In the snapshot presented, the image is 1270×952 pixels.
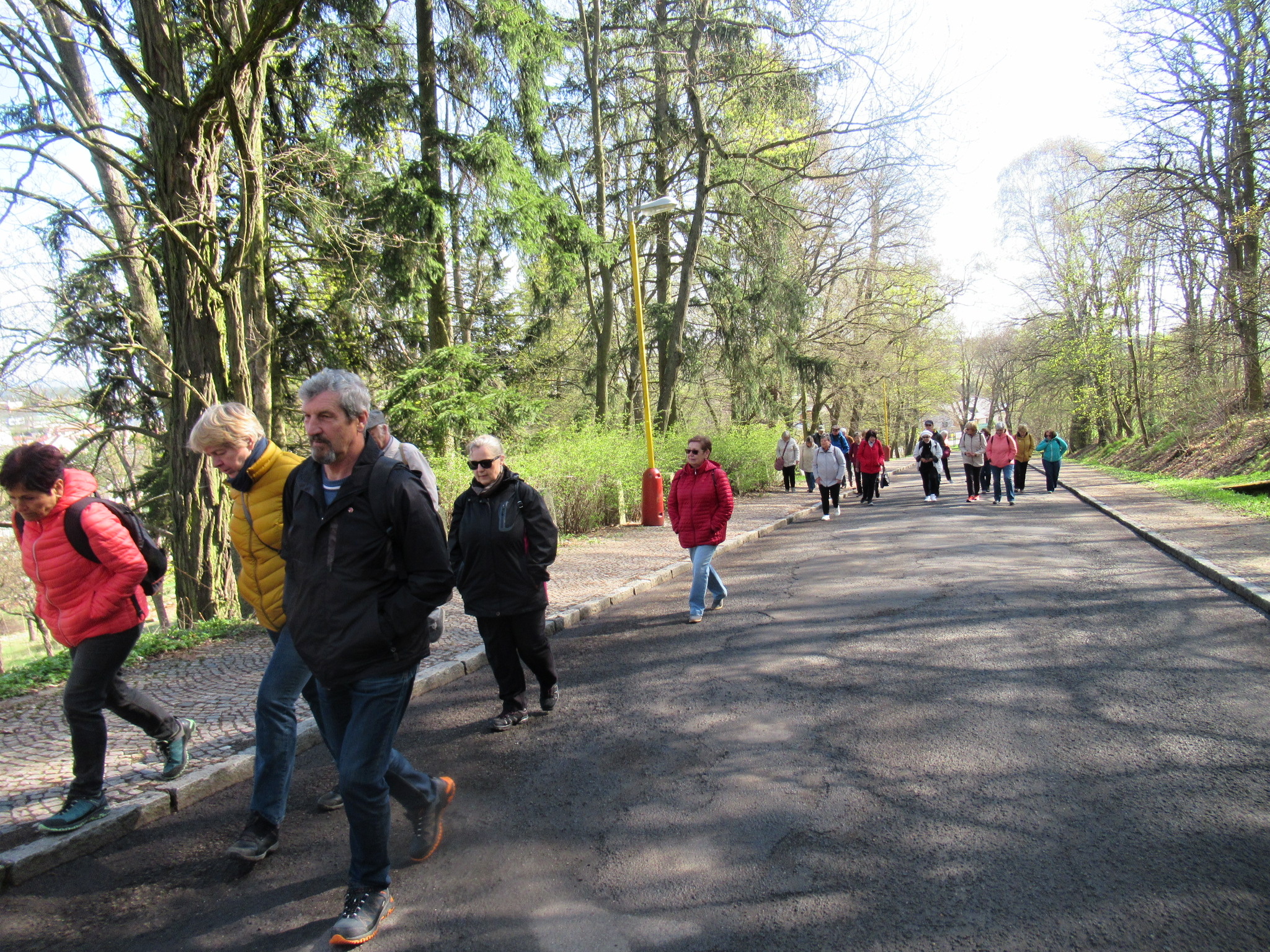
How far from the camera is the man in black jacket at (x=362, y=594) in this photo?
2.87 meters

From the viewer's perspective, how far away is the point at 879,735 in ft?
14.6

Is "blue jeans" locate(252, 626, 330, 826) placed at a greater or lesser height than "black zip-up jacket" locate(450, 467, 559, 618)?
lesser

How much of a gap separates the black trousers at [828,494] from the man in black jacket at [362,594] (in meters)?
15.1

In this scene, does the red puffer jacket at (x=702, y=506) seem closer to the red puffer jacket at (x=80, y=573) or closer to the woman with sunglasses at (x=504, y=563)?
the woman with sunglasses at (x=504, y=563)

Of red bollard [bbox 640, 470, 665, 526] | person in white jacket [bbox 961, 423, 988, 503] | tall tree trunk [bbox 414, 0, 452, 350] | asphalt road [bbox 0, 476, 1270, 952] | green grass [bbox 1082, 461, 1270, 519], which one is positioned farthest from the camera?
person in white jacket [bbox 961, 423, 988, 503]

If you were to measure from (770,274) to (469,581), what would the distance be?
62.1ft

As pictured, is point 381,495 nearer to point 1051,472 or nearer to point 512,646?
point 512,646

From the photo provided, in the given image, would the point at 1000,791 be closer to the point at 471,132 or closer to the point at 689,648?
the point at 689,648

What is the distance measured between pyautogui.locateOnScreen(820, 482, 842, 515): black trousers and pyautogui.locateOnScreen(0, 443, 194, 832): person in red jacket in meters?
14.9

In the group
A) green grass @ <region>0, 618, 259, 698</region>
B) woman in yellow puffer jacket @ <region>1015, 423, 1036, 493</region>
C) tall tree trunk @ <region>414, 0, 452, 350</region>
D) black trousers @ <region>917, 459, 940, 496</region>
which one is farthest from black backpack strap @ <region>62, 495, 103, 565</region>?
woman in yellow puffer jacket @ <region>1015, 423, 1036, 493</region>

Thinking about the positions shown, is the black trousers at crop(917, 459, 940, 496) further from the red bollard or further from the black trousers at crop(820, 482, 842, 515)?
the red bollard

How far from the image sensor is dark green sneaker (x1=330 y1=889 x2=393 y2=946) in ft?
9.30

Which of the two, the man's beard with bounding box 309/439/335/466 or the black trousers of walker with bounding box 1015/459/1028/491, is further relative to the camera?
the black trousers of walker with bounding box 1015/459/1028/491

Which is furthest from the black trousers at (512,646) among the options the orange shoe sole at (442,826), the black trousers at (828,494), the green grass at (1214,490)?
the black trousers at (828,494)
